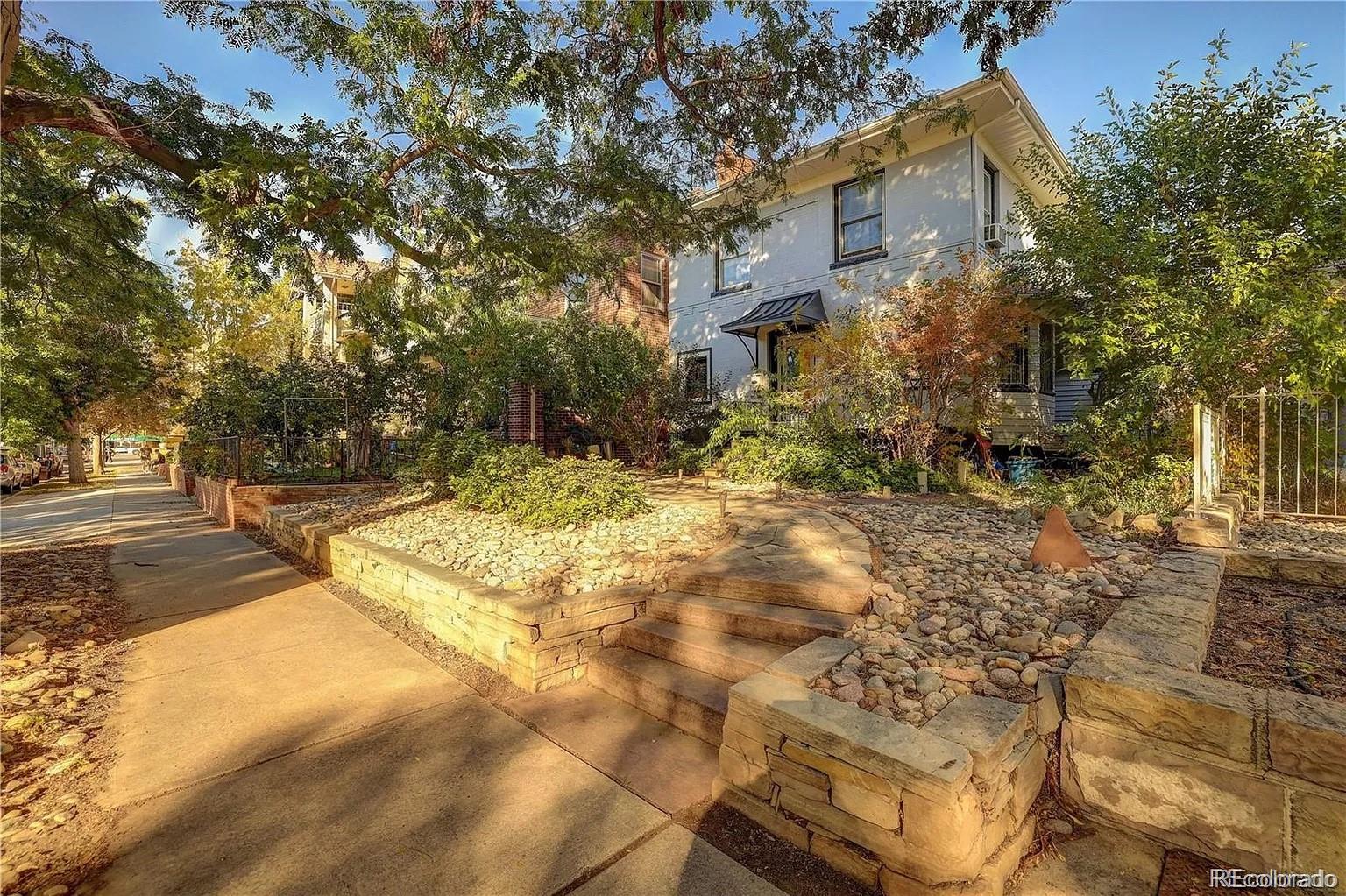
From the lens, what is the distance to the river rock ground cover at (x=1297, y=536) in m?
4.16

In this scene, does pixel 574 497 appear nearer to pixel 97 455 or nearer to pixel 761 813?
pixel 761 813

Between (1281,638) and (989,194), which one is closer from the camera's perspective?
(1281,638)

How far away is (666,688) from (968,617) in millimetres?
1554

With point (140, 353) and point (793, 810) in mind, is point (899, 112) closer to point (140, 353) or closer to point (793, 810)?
point (793, 810)

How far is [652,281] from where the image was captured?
16.7 m

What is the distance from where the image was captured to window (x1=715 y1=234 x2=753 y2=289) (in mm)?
13430

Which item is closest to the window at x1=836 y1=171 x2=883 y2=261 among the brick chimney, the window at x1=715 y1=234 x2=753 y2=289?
the window at x1=715 y1=234 x2=753 y2=289

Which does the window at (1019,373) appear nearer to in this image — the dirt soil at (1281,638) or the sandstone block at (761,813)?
the dirt soil at (1281,638)

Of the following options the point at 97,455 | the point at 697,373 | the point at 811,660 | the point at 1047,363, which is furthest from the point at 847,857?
the point at 97,455

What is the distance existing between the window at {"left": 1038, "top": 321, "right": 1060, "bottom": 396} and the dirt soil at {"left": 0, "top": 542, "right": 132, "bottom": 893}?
12395mm

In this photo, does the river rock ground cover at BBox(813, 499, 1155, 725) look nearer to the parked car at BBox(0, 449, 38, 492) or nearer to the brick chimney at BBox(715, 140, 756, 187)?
the brick chimney at BBox(715, 140, 756, 187)

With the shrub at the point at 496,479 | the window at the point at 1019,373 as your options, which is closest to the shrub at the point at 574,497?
the shrub at the point at 496,479

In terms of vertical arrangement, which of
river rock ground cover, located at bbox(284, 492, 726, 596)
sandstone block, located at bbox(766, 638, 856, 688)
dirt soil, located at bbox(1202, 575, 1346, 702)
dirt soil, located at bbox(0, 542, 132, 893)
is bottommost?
dirt soil, located at bbox(0, 542, 132, 893)

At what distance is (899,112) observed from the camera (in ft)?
19.1
